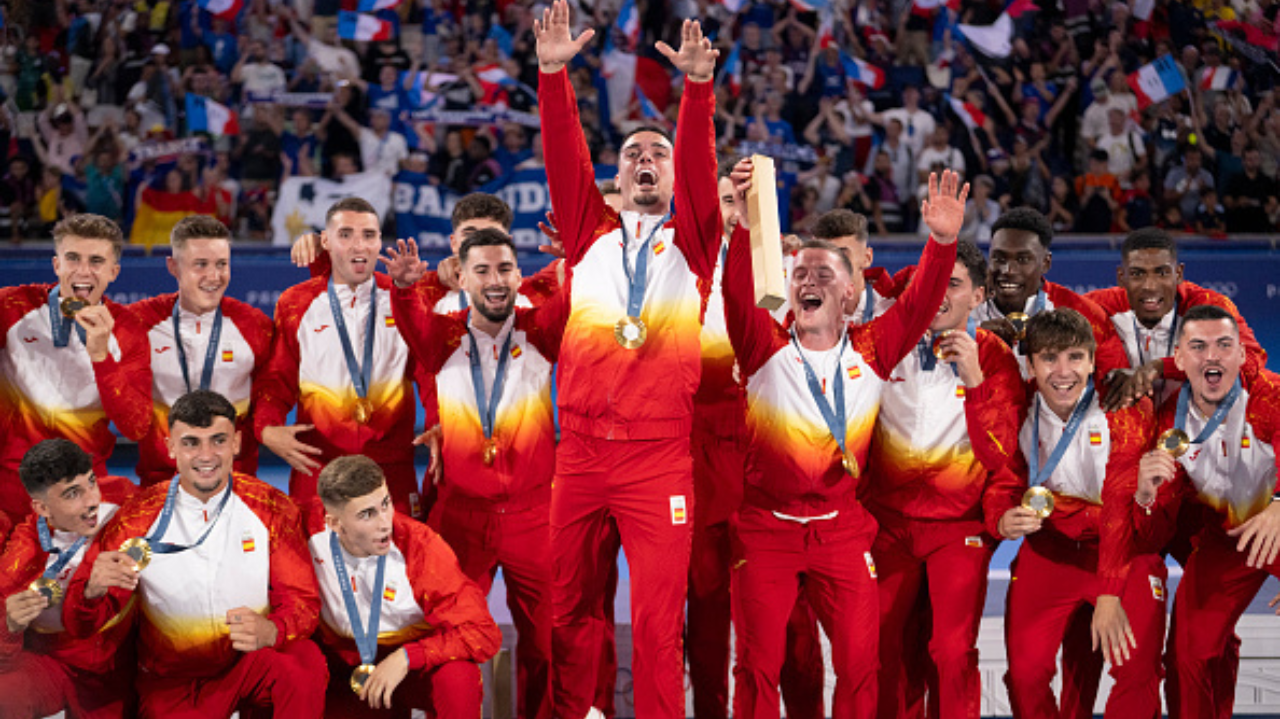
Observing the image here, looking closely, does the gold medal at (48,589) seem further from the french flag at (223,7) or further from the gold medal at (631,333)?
the french flag at (223,7)

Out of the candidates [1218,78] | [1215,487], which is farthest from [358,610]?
[1218,78]

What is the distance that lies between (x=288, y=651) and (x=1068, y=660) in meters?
3.35

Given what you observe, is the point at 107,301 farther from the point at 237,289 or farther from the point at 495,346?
the point at 237,289

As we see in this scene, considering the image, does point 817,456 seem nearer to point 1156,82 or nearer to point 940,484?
point 940,484

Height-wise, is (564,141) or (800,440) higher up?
(564,141)

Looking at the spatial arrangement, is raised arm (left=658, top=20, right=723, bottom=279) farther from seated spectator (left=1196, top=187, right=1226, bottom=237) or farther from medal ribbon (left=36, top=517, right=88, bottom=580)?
seated spectator (left=1196, top=187, right=1226, bottom=237)

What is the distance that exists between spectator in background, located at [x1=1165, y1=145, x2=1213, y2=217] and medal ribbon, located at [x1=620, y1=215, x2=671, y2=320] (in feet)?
26.7

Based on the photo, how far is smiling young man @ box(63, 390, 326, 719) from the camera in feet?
16.5

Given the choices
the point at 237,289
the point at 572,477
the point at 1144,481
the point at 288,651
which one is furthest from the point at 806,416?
the point at 237,289

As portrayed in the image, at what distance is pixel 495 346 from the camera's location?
5641 millimetres

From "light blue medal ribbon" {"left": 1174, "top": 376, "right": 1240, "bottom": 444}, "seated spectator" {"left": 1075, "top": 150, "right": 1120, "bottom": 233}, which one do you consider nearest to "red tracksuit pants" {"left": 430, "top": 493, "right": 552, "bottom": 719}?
"light blue medal ribbon" {"left": 1174, "top": 376, "right": 1240, "bottom": 444}

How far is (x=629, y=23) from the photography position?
12.6m

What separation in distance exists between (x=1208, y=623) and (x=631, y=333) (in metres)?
2.77

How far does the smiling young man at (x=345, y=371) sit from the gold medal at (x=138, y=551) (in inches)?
34.6
